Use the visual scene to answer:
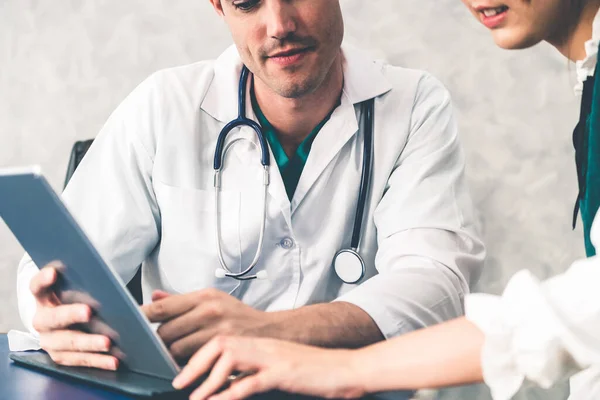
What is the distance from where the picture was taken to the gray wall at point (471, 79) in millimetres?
1888

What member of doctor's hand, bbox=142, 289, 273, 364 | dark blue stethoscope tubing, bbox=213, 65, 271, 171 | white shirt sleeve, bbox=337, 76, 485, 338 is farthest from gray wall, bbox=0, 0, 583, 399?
doctor's hand, bbox=142, 289, 273, 364

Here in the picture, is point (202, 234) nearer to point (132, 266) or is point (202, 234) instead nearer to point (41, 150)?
point (132, 266)

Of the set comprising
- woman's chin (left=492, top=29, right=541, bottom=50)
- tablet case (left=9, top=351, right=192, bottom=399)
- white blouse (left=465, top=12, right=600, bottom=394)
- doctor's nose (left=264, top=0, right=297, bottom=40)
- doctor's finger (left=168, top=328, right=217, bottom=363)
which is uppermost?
doctor's nose (left=264, top=0, right=297, bottom=40)

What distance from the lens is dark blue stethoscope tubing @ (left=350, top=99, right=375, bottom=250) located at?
1.38m

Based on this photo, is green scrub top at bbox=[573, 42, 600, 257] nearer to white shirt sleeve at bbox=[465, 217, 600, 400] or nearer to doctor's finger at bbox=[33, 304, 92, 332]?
white shirt sleeve at bbox=[465, 217, 600, 400]

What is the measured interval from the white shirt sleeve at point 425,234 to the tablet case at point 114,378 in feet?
1.18

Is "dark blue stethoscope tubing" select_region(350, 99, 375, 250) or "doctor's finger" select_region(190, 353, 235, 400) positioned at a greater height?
"doctor's finger" select_region(190, 353, 235, 400)

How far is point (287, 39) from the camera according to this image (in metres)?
1.38

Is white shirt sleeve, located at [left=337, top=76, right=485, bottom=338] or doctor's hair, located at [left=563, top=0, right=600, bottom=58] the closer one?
doctor's hair, located at [left=563, top=0, right=600, bottom=58]

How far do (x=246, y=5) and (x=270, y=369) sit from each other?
824 millimetres

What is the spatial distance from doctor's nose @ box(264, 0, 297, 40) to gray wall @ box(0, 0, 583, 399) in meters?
0.64

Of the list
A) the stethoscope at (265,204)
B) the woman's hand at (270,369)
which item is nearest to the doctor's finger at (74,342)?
the woman's hand at (270,369)

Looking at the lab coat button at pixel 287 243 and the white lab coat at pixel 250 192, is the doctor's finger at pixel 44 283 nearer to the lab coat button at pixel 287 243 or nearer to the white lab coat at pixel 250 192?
the white lab coat at pixel 250 192

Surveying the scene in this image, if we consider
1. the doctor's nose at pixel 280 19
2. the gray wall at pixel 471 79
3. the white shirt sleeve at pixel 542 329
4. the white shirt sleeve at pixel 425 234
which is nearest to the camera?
the white shirt sleeve at pixel 542 329
